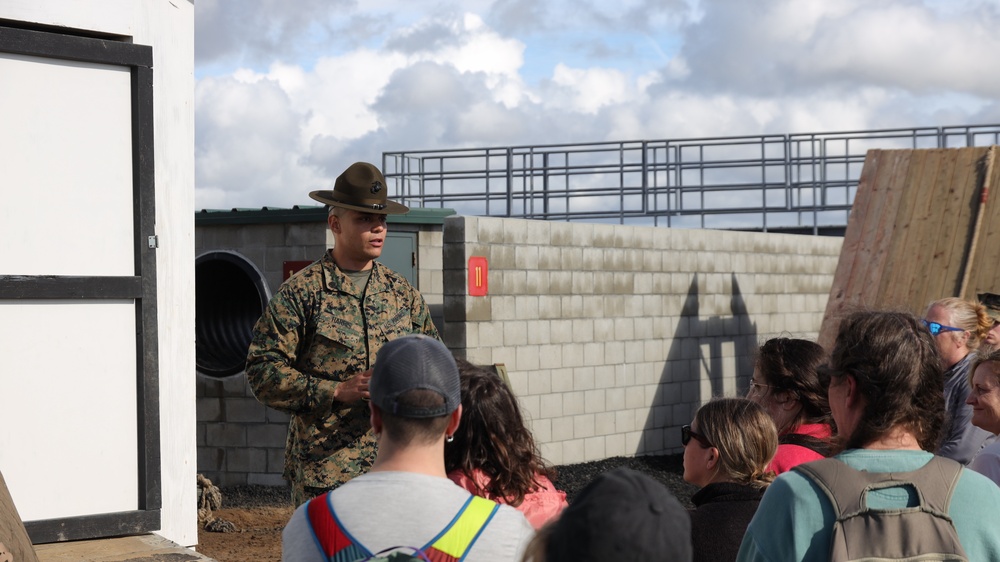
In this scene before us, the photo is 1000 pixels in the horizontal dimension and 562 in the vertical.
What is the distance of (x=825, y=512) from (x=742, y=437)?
2.72ft

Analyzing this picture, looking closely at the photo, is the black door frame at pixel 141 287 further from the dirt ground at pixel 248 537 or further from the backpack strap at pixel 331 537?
the dirt ground at pixel 248 537

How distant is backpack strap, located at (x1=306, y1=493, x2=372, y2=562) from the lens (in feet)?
6.43

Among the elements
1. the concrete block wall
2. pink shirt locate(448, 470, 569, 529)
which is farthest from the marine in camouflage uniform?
the concrete block wall

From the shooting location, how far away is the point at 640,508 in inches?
57.9

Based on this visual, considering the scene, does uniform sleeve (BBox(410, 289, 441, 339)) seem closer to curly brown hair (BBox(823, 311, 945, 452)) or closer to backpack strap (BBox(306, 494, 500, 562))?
curly brown hair (BBox(823, 311, 945, 452))

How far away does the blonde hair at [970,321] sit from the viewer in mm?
4836

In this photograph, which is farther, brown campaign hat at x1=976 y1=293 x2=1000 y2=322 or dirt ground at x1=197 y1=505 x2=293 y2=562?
dirt ground at x1=197 y1=505 x2=293 y2=562

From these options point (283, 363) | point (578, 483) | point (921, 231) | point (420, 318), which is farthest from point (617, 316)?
point (283, 363)

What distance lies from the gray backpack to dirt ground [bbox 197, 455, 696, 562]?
5690 mm

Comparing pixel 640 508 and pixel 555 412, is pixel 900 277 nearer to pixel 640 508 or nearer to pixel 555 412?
pixel 555 412

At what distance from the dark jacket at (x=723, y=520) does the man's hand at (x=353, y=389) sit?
1292 millimetres

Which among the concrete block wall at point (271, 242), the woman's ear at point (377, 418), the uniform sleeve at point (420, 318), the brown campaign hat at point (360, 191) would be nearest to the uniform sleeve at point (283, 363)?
the brown campaign hat at point (360, 191)

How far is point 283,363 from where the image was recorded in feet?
13.1

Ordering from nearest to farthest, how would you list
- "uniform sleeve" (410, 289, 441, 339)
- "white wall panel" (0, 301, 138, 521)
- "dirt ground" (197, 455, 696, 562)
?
"white wall panel" (0, 301, 138, 521)
"uniform sleeve" (410, 289, 441, 339)
"dirt ground" (197, 455, 696, 562)
